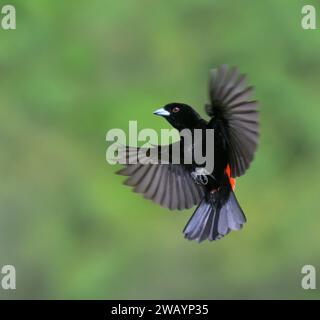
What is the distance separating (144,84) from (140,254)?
5.75 ft

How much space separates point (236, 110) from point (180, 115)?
546 mm

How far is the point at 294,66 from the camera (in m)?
8.36

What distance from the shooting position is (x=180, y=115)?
3514mm

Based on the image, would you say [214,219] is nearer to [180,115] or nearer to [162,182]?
[162,182]

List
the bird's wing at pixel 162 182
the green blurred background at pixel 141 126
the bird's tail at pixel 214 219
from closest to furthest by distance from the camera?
the bird's tail at pixel 214 219, the bird's wing at pixel 162 182, the green blurred background at pixel 141 126

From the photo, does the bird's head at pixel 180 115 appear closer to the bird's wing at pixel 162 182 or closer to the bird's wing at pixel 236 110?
the bird's wing at pixel 162 182

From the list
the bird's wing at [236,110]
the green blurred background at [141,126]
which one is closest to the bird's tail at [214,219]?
the bird's wing at [236,110]

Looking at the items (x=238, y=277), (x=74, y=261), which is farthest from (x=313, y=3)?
(x=74, y=261)

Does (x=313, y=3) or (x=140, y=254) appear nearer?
(x=140, y=254)

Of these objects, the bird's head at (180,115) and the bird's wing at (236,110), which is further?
the bird's head at (180,115)

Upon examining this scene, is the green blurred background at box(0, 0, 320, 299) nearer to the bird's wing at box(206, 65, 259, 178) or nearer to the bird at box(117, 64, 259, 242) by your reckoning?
the bird at box(117, 64, 259, 242)

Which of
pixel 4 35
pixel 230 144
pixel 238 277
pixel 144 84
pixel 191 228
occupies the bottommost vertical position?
pixel 238 277

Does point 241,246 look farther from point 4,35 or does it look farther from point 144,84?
point 4,35

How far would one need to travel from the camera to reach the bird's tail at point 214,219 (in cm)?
322
